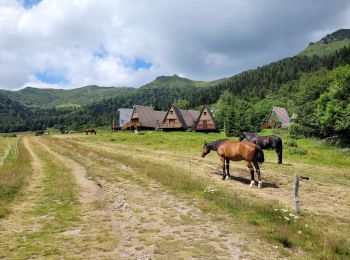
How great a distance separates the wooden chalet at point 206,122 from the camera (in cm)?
9538

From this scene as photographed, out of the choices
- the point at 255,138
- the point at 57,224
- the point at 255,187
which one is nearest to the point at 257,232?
the point at 57,224

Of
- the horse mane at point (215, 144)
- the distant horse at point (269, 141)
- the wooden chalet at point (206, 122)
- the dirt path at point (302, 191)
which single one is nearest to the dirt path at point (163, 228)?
the dirt path at point (302, 191)

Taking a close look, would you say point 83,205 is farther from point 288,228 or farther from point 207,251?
point 288,228

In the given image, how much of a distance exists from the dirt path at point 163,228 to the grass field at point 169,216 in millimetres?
34

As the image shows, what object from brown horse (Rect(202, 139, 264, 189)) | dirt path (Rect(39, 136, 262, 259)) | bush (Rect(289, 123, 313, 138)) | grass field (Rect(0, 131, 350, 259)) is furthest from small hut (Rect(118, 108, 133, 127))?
dirt path (Rect(39, 136, 262, 259))

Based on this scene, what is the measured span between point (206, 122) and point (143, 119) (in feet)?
62.0

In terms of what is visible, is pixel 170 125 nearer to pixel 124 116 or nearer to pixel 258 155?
pixel 124 116

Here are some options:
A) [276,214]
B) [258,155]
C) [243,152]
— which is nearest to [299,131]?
[243,152]

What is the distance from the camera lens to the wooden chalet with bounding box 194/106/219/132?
313ft

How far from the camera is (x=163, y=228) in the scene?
12664 mm

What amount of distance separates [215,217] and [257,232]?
2.34 meters

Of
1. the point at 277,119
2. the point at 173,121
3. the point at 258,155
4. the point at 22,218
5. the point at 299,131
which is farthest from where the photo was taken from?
the point at 277,119

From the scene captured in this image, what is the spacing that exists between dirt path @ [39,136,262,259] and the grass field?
3 cm

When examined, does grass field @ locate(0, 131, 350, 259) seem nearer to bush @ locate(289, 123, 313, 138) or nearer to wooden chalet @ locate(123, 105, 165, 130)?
bush @ locate(289, 123, 313, 138)
